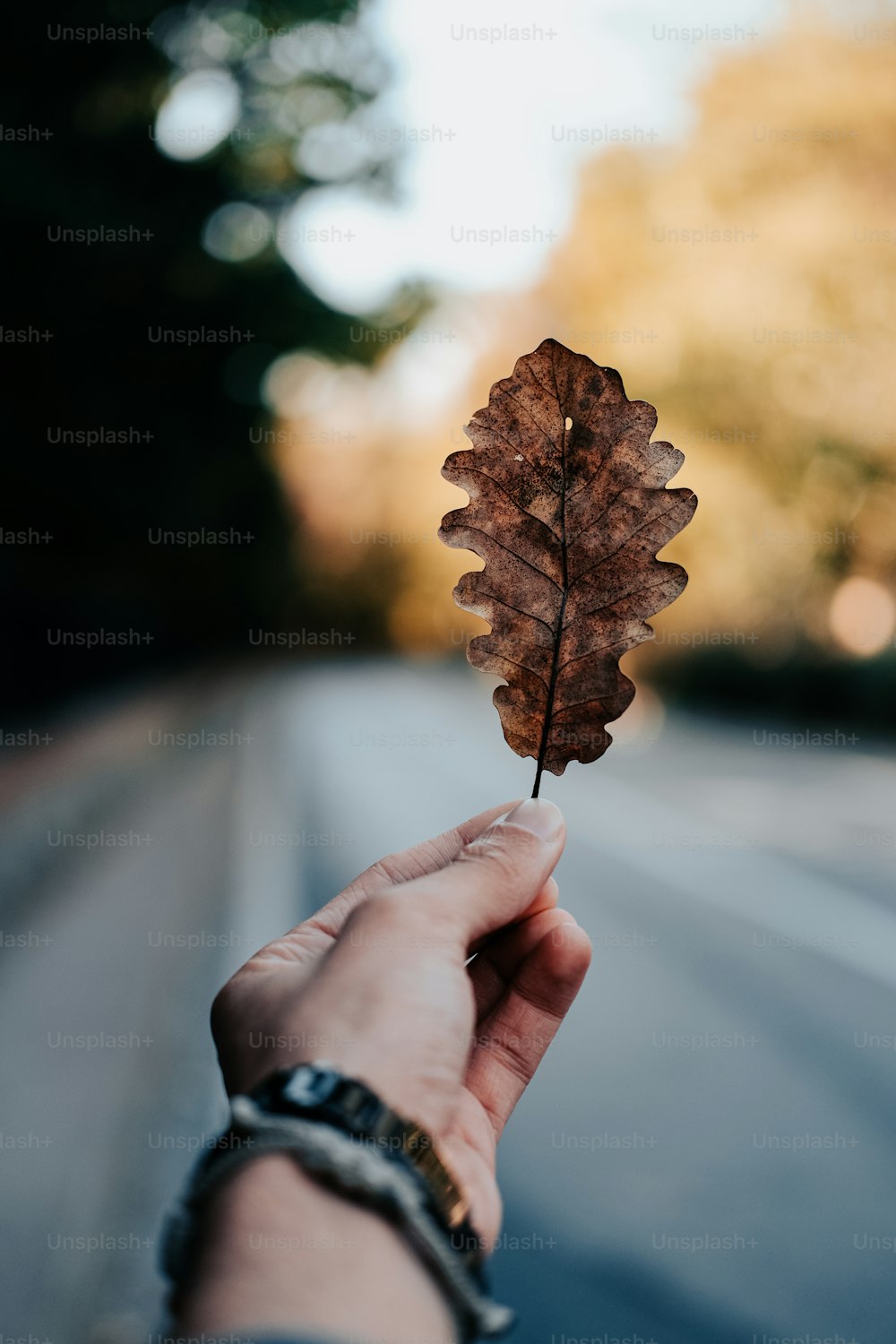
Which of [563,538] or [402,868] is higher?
[563,538]

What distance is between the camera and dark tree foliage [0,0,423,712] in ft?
38.3

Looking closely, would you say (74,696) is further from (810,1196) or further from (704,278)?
(810,1196)

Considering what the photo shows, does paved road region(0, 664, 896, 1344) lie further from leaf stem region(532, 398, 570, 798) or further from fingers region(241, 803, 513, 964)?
leaf stem region(532, 398, 570, 798)

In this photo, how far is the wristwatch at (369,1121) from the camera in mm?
1221

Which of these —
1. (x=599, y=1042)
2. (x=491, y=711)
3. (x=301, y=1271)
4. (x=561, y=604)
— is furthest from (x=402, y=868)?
(x=491, y=711)

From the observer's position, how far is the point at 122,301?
1427 centimetres

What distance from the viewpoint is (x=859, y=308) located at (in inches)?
678

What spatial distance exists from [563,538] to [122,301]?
1441 cm

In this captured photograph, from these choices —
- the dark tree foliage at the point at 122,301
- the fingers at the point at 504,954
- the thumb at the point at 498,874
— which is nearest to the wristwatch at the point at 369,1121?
the thumb at the point at 498,874

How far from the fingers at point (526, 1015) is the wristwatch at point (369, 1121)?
47 cm

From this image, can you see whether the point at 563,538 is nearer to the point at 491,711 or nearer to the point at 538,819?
the point at 538,819

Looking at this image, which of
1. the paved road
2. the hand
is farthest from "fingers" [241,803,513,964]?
the paved road

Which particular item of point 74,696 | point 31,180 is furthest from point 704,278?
point 74,696

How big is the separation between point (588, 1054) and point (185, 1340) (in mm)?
3865
